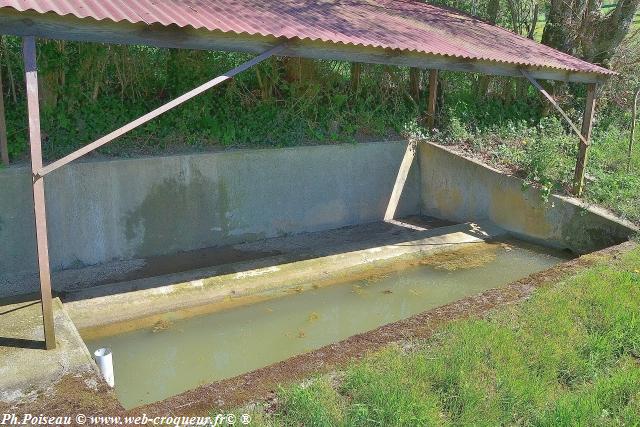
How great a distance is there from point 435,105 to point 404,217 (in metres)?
2.79

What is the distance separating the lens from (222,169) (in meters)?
8.03

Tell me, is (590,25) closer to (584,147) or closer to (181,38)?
(584,147)

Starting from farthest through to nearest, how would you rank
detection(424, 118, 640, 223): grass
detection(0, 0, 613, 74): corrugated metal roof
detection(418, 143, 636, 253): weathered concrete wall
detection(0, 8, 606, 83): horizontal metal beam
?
detection(424, 118, 640, 223): grass, detection(418, 143, 636, 253): weathered concrete wall, detection(0, 0, 613, 74): corrugated metal roof, detection(0, 8, 606, 83): horizontal metal beam

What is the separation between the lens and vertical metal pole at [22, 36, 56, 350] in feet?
13.4

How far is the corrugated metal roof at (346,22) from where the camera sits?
14.6 ft

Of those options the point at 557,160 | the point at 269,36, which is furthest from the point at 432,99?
the point at 269,36

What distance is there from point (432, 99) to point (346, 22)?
4631mm

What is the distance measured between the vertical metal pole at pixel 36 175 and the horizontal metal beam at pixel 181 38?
0.15 m

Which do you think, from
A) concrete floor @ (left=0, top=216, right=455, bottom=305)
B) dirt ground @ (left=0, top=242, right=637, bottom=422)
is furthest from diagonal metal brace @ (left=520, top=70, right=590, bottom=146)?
dirt ground @ (left=0, top=242, right=637, bottom=422)

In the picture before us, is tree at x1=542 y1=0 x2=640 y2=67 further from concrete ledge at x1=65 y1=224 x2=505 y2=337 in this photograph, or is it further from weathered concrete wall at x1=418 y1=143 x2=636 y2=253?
concrete ledge at x1=65 y1=224 x2=505 y2=337

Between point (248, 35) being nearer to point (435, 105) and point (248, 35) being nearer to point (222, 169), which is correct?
point (222, 169)

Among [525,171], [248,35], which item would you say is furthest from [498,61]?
[248,35]

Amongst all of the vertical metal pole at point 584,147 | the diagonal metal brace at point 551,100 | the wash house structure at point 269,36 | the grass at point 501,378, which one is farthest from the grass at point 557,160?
the grass at point 501,378

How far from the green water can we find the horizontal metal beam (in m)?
2.71
